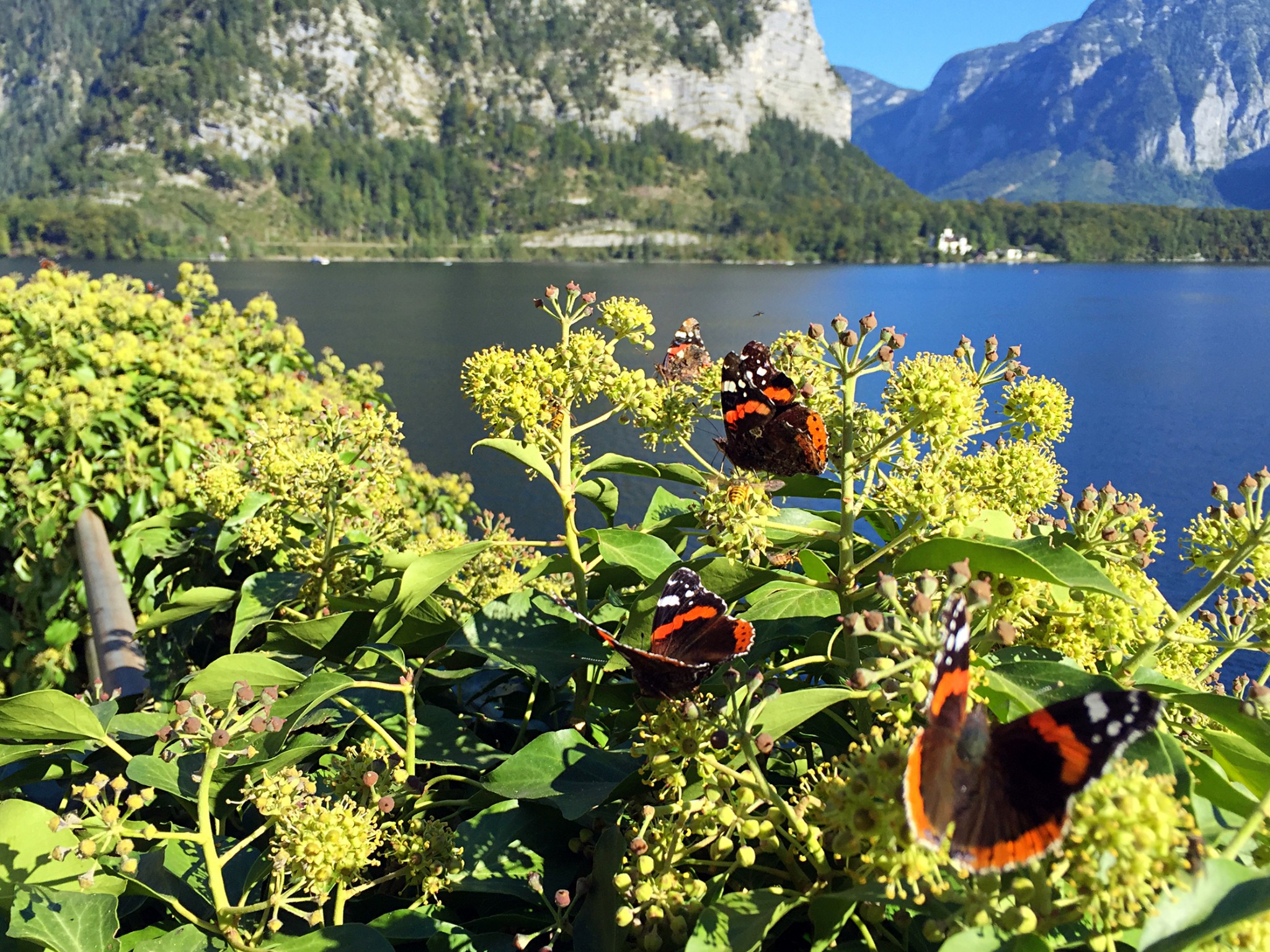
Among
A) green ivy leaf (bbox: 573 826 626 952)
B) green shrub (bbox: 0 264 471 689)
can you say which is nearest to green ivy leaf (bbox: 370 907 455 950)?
green ivy leaf (bbox: 573 826 626 952)

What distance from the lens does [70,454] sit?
400cm

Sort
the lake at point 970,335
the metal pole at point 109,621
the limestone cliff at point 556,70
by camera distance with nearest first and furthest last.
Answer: the metal pole at point 109,621 < the lake at point 970,335 < the limestone cliff at point 556,70

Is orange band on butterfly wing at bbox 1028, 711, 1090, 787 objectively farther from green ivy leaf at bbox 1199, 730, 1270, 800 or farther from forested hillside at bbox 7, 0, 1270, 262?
forested hillside at bbox 7, 0, 1270, 262

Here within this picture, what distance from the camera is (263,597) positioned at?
192 cm

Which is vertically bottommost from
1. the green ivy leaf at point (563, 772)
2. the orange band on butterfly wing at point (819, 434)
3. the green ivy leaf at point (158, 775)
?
the green ivy leaf at point (158, 775)

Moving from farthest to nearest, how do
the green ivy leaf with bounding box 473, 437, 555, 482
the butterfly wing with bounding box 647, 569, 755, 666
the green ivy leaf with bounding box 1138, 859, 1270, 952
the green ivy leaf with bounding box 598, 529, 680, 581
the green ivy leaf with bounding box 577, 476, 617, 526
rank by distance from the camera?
1. the green ivy leaf with bounding box 577, 476, 617, 526
2. the green ivy leaf with bounding box 473, 437, 555, 482
3. the green ivy leaf with bounding box 598, 529, 680, 581
4. the butterfly wing with bounding box 647, 569, 755, 666
5. the green ivy leaf with bounding box 1138, 859, 1270, 952

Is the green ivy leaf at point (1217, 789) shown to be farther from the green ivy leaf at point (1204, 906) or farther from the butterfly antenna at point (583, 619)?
the butterfly antenna at point (583, 619)

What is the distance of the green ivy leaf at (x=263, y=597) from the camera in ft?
5.91

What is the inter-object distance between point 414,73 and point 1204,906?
178435mm

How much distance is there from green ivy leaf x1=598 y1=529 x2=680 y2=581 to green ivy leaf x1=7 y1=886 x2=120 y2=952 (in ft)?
2.54

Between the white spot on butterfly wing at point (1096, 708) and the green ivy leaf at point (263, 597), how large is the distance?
5.03 ft

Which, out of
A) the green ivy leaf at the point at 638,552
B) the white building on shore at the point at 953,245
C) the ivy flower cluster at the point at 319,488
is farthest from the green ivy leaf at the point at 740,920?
the white building on shore at the point at 953,245

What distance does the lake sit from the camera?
53.2ft

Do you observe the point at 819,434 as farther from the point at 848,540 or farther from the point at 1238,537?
the point at 1238,537
